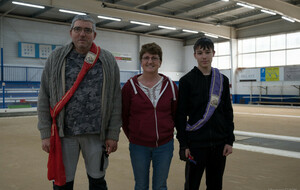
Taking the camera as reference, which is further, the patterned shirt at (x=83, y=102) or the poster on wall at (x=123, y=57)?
the poster on wall at (x=123, y=57)

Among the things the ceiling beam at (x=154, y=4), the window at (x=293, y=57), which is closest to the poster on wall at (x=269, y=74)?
the window at (x=293, y=57)

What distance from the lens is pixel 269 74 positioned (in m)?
17.0

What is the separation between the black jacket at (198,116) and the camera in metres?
1.97

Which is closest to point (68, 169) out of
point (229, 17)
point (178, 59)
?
point (229, 17)

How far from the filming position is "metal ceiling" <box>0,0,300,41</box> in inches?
447

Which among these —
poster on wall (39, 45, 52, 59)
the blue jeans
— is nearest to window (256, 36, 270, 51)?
poster on wall (39, 45, 52, 59)

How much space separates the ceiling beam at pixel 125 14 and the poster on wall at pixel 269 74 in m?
4.08

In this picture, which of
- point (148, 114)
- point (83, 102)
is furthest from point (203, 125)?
point (83, 102)

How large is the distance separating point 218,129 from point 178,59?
67.8ft

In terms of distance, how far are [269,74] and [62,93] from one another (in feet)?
57.0

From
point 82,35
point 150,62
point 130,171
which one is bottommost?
point 130,171

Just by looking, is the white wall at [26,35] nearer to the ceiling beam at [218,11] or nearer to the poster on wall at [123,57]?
the poster on wall at [123,57]

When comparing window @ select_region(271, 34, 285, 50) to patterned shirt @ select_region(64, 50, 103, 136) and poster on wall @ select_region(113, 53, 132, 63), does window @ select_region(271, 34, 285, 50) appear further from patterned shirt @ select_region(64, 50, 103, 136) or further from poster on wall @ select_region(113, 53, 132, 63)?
patterned shirt @ select_region(64, 50, 103, 136)

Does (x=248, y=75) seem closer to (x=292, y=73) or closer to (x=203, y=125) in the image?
(x=292, y=73)
